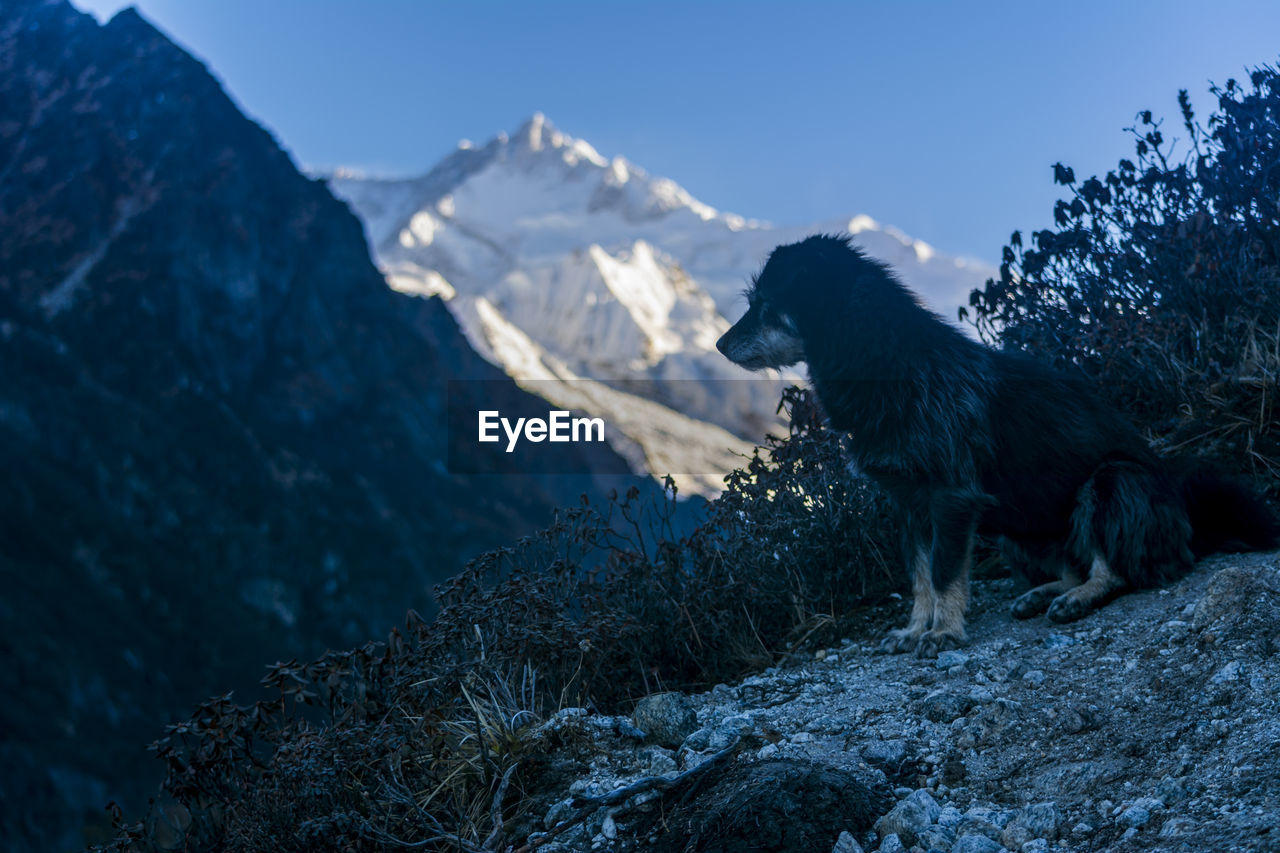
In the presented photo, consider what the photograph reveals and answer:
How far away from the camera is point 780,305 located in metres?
3.96

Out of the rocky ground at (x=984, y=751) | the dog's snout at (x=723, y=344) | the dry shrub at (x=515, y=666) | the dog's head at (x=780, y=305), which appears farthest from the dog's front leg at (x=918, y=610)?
the dog's snout at (x=723, y=344)

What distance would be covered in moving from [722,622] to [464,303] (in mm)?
98759

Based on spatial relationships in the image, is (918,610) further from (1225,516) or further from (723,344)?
(723,344)

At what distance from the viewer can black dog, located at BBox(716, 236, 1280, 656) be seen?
136 inches

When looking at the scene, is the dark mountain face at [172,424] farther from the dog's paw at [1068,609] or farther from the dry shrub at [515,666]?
the dog's paw at [1068,609]

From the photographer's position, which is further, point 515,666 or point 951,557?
point 951,557

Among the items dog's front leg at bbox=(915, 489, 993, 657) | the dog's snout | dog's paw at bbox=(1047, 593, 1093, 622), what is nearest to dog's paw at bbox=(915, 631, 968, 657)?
dog's front leg at bbox=(915, 489, 993, 657)

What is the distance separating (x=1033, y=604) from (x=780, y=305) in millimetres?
1583

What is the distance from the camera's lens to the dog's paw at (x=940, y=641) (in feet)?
11.0

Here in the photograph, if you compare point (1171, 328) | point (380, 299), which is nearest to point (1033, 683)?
point (1171, 328)

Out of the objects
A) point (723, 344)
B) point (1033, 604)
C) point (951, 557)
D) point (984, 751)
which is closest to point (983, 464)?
point (951, 557)

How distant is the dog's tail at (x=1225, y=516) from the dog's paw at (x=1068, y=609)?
2.18ft

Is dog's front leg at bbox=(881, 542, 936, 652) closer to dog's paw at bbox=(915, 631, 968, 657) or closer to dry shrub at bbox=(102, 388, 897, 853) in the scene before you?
dog's paw at bbox=(915, 631, 968, 657)

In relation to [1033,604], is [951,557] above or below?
above
